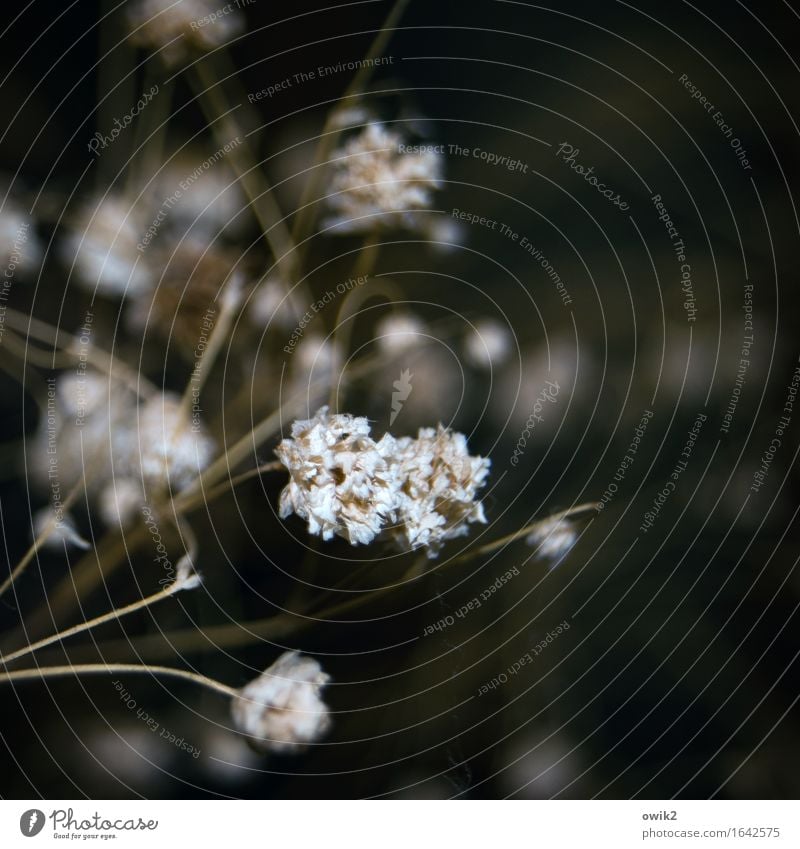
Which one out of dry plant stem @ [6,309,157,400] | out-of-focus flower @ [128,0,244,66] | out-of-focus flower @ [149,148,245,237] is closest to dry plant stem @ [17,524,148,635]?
dry plant stem @ [6,309,157,400]

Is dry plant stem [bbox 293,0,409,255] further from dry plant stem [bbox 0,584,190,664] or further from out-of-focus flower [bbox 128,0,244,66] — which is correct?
dry plant stem [bbox 0,584,190,664]

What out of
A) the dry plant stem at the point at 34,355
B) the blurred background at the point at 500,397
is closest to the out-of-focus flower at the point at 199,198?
the blurred background at the point at 500,397

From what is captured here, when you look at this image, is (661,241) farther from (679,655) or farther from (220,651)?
(220,651)

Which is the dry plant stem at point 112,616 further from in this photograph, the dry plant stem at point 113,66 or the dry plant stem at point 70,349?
the dry plant stem at point 113,66

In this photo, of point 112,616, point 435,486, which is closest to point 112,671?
point 112,616

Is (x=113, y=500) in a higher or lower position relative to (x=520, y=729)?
higher

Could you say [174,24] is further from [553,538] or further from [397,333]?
[553,538]

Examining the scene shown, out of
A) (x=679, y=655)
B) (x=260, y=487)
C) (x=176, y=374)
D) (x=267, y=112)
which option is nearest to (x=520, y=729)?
(x=679, y=655)
